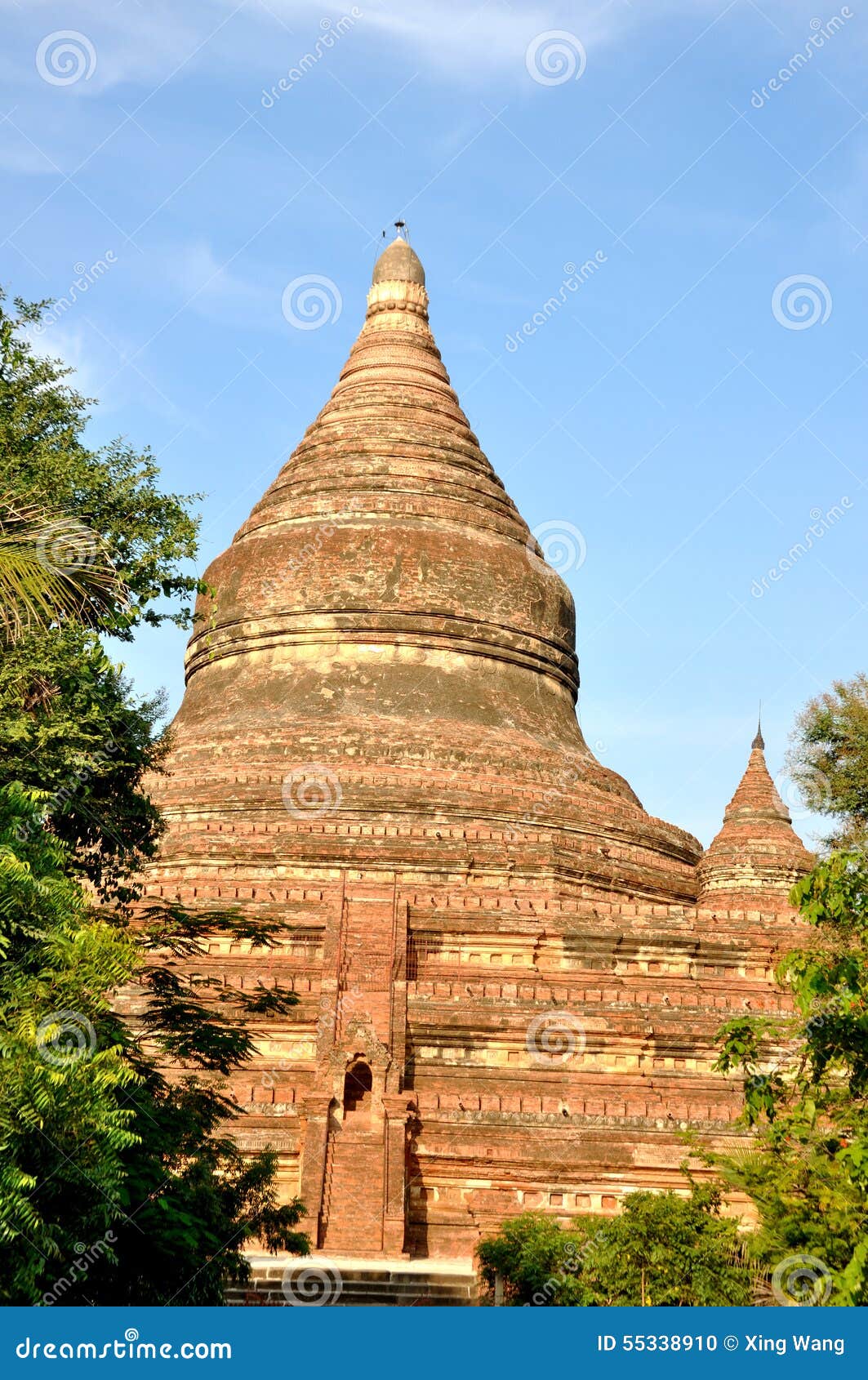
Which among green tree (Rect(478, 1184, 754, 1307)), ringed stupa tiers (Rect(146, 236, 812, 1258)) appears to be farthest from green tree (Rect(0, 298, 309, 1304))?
ringed stupa tiers (Rect(146, 236, 812, 1258))

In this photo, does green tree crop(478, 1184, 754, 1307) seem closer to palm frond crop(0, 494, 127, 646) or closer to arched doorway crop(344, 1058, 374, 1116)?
arched doorway crop(344, 1058, 374, 1116)

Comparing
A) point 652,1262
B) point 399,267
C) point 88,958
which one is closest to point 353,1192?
point 652,1262

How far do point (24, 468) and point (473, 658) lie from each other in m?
16.6

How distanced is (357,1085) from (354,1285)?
3.59 meters

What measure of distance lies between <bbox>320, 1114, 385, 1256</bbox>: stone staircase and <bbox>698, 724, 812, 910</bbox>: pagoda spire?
1126 cm

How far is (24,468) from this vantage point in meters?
13.2

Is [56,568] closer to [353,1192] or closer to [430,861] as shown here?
[353,1192]

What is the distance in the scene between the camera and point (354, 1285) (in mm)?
14930

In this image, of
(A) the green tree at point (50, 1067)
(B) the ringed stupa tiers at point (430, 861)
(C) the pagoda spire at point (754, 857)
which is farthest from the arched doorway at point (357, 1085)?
(C) the pagoda spire at point (754, 857)

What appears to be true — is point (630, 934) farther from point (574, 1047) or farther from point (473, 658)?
point (473, 658)

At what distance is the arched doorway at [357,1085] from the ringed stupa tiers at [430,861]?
38mm

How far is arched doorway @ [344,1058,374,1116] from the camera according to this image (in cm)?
1820
